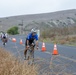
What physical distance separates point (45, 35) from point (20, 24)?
6105 cm

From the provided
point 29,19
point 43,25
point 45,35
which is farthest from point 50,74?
point 29,19

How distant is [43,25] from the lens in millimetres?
111125

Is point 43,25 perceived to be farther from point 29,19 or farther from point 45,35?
Result: point 45,35

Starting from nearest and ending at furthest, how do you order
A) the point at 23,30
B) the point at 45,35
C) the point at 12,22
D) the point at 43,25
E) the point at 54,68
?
1. the point at 54,68
2. the point at 45,35
3. the point at 43,25
4. the point at 23,30
5. the point at 12,22

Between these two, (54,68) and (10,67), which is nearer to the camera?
(10,67)

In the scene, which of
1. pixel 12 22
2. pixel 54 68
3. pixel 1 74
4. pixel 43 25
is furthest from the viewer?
pixel 12 22

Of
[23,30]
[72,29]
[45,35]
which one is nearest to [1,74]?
[45,35]

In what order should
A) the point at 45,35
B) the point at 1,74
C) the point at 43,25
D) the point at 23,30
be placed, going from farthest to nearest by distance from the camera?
the point at 23,30 → the point at 43,25 → the point at 45,35 → the point at 1,74

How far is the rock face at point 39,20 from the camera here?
11507cm

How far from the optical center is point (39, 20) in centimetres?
12619

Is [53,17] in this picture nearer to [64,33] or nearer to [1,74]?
[64,33]

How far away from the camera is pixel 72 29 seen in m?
70.8

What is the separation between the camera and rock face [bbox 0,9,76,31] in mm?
115069

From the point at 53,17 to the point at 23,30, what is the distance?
12088 millimetres
